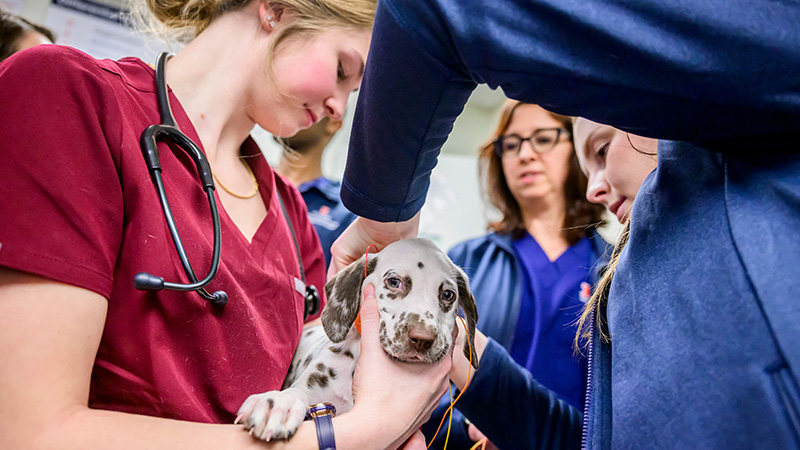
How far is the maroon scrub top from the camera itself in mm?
756

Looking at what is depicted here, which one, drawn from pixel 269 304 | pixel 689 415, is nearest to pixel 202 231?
pixel 269 304

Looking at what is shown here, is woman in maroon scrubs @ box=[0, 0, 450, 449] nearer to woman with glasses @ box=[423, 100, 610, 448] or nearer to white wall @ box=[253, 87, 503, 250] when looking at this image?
woman with glasses @ box=[423, 100, 610, 448]

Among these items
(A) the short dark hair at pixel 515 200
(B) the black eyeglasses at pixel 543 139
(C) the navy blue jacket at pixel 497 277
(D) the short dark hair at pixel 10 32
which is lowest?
(C) the navy blue jacket at pixel 497 277

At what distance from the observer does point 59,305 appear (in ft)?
2.46

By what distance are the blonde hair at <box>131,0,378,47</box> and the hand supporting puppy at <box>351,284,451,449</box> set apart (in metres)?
0.71

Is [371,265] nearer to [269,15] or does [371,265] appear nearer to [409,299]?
[409,299]

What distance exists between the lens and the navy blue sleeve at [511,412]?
4.49 feet

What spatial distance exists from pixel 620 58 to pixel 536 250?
5.62 feet

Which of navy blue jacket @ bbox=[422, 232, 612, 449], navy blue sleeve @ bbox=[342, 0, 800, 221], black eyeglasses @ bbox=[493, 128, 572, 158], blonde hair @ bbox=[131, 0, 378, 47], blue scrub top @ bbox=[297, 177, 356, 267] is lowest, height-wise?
blue scrub top @ bbox=[297, 177, 356, 267]

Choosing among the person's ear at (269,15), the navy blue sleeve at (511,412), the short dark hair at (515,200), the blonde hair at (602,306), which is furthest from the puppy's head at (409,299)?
the short dark hair at (515,200)

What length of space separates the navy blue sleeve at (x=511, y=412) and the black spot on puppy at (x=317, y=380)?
409 mm

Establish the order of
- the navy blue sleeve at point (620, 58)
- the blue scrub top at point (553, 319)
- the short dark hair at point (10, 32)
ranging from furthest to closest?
the short dark hair at point (10, 32) < the blue scrub top at point (553, 319) < the navy blue sleeve at point (620, 58)

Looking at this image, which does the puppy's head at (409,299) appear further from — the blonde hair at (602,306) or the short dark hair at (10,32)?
the short dark hair at (10,32)

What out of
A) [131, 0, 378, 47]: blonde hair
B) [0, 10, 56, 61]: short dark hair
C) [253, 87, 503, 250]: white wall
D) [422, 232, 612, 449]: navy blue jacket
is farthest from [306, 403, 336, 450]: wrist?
[253, 87, 503, 250]: white wall
